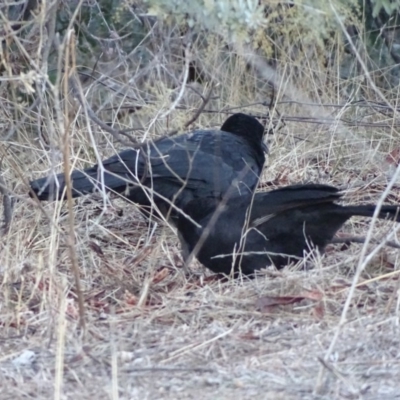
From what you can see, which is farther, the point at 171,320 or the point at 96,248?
the point at 96,248

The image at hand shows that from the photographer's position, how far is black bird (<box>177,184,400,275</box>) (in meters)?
4.17

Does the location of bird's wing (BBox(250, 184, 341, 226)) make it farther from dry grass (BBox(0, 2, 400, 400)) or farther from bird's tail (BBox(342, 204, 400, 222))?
dry grass (BBox(0, 2, 400, 400))

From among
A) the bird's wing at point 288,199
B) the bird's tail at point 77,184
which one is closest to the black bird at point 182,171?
the bird's tail at point 77,184

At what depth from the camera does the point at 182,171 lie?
4.99m

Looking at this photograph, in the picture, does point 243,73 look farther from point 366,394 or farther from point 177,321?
point 366,394

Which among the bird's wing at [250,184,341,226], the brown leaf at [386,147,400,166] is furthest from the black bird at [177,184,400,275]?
the brown leaf at [386,147,400,166]

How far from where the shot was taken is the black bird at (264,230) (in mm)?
4172

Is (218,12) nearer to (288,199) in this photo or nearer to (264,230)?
(288,199)

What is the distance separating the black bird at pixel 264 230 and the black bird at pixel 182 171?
1.02 ft

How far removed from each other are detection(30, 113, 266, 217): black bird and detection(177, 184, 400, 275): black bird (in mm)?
312

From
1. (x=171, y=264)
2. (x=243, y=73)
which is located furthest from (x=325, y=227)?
(x=243, y=73)

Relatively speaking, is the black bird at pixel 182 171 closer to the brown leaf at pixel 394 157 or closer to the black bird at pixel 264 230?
the black bird at pixel 264 230

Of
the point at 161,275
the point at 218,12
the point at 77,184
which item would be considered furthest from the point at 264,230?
the point at 218,12

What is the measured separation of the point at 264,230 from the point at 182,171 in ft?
2.67
